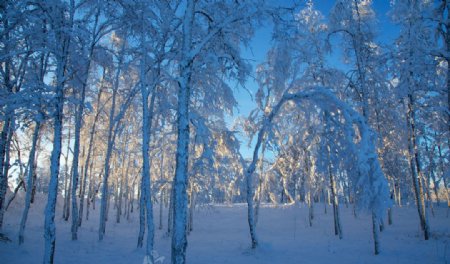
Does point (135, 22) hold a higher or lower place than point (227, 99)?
higher

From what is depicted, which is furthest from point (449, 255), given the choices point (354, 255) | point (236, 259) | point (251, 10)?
point (251, 10)

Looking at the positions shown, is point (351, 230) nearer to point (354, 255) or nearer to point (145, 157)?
point (354, 255)

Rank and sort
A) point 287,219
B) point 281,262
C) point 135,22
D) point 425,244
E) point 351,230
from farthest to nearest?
point 287,219
point 351,230
point 425,244
point 281,262
point 135,22

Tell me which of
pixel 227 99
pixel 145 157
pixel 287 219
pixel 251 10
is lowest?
pixel 287 219

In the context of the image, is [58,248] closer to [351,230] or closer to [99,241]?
[99,241]

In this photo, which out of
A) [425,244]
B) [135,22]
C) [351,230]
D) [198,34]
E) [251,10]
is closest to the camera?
[251,10]

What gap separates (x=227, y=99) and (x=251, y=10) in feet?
15.1

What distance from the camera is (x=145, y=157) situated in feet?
29.6

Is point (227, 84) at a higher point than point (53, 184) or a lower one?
higher

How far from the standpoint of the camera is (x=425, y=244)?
12.7 meters

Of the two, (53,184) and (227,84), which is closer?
(53,184)

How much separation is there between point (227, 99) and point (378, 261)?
8077mm

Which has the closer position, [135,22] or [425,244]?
[135,22]

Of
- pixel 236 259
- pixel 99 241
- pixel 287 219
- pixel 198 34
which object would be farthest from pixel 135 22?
pixel 287 219
